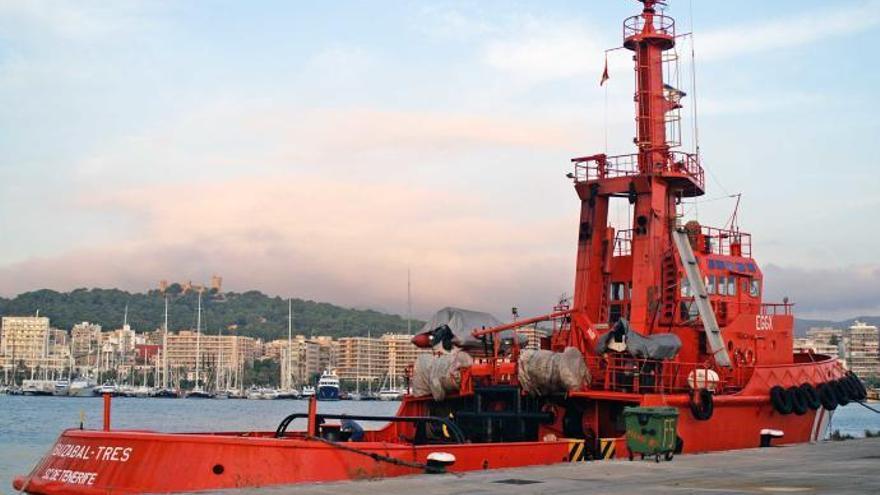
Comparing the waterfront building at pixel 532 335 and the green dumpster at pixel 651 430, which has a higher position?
the waterfront building at pixel 532 335

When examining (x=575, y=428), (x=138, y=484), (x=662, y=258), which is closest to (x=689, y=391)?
(x=575, y=428)

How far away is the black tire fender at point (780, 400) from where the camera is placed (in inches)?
976

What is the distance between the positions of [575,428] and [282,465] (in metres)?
8.22

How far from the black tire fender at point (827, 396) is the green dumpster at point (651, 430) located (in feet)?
27.2

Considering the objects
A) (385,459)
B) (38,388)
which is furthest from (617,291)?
(38,388)

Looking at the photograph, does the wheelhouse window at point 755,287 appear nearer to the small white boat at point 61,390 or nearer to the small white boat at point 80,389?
the small white boat at point 80,389

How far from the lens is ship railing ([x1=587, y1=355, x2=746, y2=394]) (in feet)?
74.8

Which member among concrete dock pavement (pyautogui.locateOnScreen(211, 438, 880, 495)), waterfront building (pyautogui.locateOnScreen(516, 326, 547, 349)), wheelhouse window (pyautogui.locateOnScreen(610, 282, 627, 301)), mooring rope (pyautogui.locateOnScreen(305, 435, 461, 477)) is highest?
wheelhouse window (pyautogui.locateOnScreen(610, 282, 627, 301))

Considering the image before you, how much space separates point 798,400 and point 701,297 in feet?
11.2

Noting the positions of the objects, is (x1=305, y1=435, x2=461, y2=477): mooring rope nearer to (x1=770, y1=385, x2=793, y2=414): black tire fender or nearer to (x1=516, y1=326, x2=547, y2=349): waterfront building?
(x1=516, y1=326, x2=547, y2=349): waterfront building

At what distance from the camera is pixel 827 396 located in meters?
26.8

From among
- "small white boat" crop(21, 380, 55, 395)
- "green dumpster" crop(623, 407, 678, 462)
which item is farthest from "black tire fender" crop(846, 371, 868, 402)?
"small white boat" crop(21, 380, 55, 395)

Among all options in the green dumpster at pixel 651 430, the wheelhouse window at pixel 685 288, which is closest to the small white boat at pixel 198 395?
the wheelhouse window at pixel 685 288

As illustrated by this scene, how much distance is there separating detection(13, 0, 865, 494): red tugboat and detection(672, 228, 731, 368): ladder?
4 centimetres
